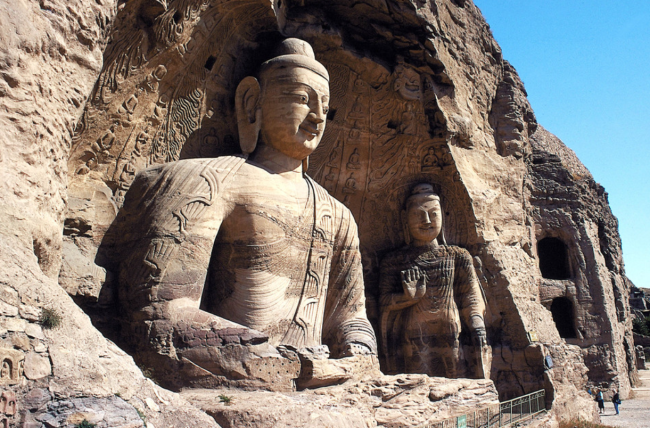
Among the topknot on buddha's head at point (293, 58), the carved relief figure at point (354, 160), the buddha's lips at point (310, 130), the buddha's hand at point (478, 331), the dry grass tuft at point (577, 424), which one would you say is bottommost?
the dry grass tuft at point (577, 424)

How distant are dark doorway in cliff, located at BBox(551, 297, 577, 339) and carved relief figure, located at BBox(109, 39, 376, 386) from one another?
815cm

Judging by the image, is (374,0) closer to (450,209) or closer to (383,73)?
(383,73)

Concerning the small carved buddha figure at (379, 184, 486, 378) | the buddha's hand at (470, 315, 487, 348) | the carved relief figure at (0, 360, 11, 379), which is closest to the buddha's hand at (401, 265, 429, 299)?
the small carved buddha figure at (379, 184, 486, 378)

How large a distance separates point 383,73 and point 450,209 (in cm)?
183

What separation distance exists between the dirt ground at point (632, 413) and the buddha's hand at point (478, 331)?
8.38ft

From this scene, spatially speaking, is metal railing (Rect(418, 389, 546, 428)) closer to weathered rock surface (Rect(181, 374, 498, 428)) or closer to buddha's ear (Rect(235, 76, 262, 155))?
weathered rock surface (Rect(181, 374, 498, 428))

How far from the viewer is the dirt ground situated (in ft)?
28.8

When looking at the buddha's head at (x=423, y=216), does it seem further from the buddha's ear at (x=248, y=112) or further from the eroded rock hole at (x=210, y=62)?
the eroded rock hole at (x=210, y=62)

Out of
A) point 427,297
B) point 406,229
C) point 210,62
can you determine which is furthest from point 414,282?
point 210,62

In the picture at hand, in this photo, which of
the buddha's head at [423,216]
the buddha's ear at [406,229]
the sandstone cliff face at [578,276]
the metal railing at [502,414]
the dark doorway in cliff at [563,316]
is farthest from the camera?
the dark doorway in cliff at [563,316]

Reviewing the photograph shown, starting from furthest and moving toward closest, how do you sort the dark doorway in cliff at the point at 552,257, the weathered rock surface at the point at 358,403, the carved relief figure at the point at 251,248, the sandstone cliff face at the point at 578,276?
the dark doorway in cliff at the point at 552,257
the sandstone cliff face at the point at 578,276
the carved relief figure at the point at 251,248
the weathered rock surface at the point at 358,403

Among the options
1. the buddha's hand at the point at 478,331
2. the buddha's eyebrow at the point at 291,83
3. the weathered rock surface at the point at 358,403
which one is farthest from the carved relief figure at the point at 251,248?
the buddha's hand at the point at 478,331

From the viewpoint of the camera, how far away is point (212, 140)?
19.6 ft

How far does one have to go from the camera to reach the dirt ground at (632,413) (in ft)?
28.8
